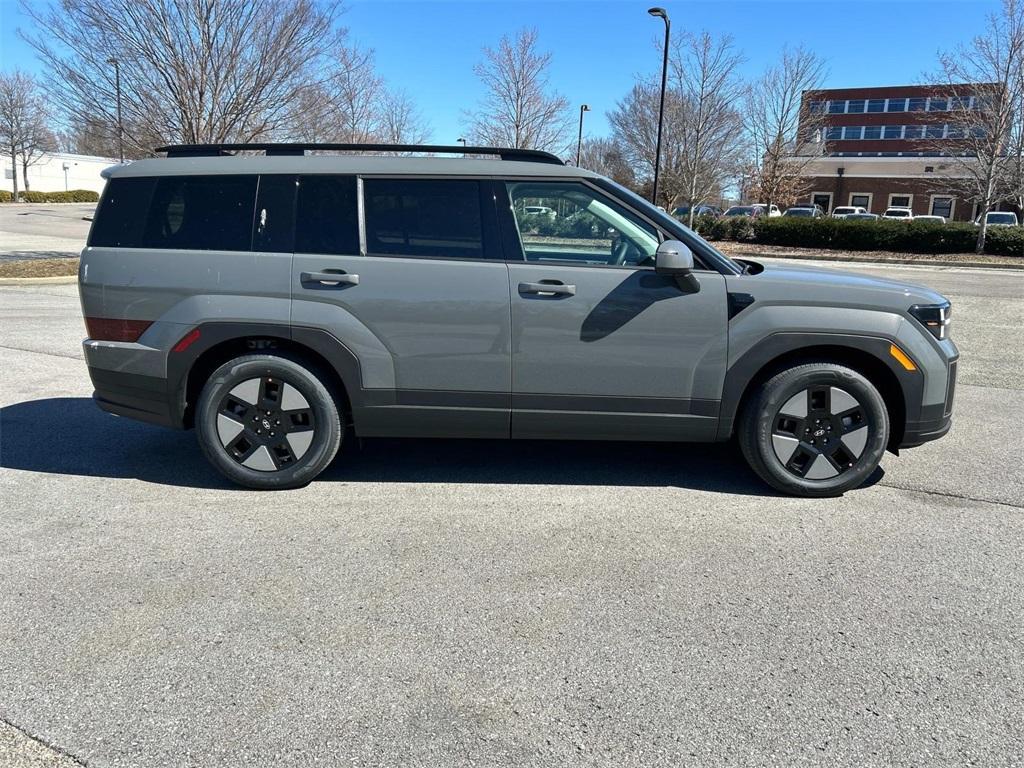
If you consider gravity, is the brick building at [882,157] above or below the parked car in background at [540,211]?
above

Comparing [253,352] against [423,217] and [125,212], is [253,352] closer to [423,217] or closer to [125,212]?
[125,212]

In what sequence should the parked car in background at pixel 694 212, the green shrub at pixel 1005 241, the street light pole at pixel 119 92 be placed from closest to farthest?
the street light pole at pixel 119 92, the green shrub at pixel 1005 241, the parked car in background at pixel 694 212

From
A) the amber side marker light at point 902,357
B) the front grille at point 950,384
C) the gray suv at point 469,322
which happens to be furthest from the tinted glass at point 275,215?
the front grille at point 950,384

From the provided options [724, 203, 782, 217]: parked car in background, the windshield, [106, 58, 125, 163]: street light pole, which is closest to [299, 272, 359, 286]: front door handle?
the windshield

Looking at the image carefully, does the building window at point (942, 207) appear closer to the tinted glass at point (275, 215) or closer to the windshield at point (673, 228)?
the windshield at point (673, 228)

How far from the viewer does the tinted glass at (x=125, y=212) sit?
4.41 m

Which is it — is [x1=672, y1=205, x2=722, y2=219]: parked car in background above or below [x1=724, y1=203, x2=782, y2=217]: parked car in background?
below

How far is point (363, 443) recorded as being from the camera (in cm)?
546

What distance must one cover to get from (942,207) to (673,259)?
66.7 m

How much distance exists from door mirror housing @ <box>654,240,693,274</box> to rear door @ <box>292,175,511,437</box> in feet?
2.72

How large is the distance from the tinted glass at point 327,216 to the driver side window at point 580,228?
2.95ft

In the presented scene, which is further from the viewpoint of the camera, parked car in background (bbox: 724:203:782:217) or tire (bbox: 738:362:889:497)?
Answer: parked car in background (bbox: 724:203:782:217)

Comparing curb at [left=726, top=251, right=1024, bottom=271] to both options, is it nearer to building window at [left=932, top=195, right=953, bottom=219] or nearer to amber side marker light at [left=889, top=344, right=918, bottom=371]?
amber side marker light at [left=889, top=344, right=918, bottom=371]

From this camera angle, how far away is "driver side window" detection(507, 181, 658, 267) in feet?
14.2
